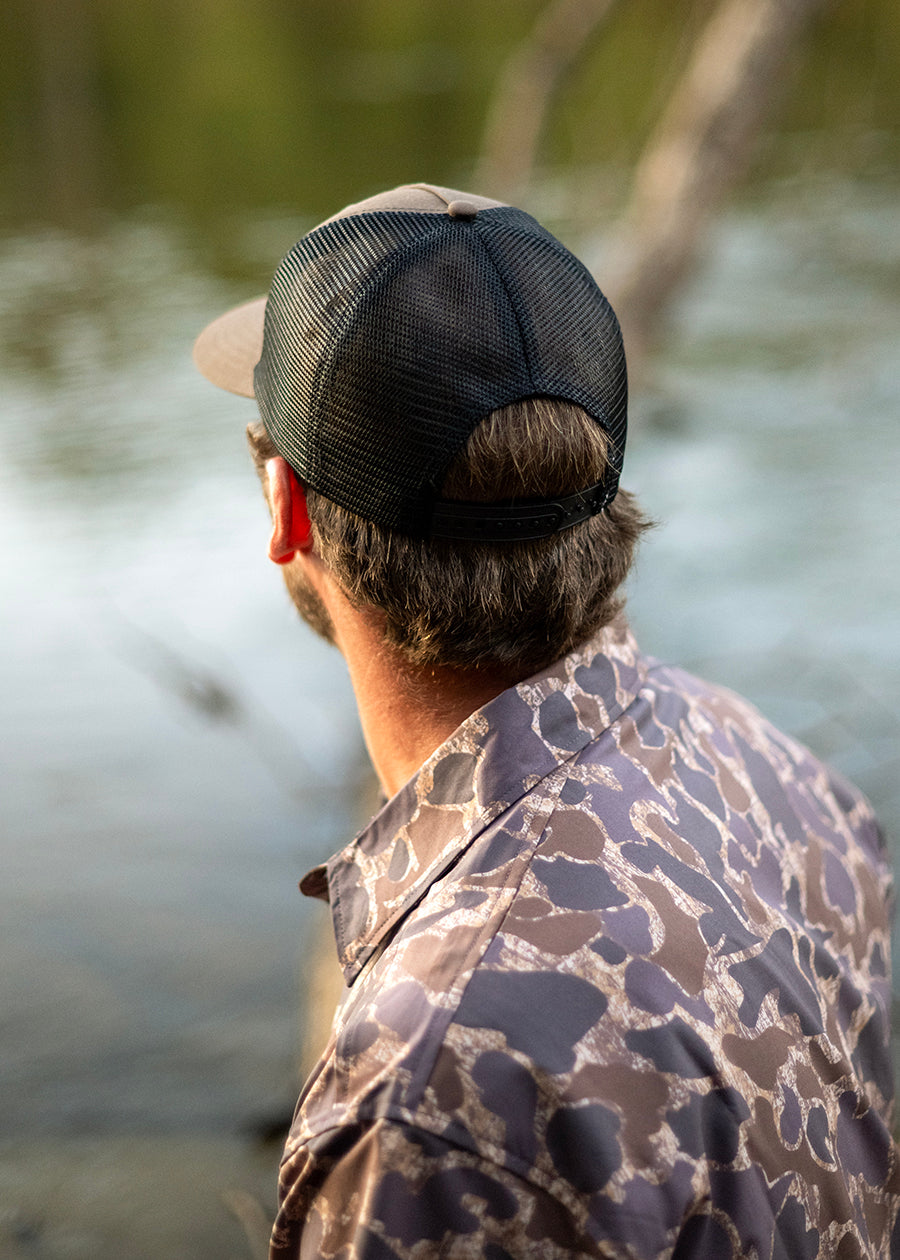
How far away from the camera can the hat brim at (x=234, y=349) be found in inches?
61.9

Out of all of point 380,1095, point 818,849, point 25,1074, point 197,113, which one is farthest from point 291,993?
point 197,113

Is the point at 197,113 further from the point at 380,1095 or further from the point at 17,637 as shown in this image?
the point at 380,1095

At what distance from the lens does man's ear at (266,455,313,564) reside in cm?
131

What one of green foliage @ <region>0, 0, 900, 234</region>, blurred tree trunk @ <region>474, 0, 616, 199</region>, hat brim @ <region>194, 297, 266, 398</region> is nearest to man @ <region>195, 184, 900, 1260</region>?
hat brim @ <region>194, 297, 266, 398</region>

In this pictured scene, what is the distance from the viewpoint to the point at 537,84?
4.61 metres

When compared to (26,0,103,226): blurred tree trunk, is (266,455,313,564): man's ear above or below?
below

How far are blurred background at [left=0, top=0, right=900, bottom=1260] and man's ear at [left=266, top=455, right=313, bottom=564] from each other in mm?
1773

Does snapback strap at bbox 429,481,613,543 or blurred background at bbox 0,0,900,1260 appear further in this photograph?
blurred background at bbox 0,0,900,1260

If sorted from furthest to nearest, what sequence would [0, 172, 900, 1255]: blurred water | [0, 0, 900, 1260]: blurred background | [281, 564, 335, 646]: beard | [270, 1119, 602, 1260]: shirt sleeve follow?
[0, 172, 900, 1255]: blurred water → [0, 0, 900, 1260]: blurred background → [281, 564, 335, 646]: beard → [270, 1119, 602, 1260]: shirt sleeve

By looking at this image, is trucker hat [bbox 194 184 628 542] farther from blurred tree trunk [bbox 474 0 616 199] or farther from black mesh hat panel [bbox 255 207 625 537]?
blurred tree trunk [bbox 474 0 616 199]

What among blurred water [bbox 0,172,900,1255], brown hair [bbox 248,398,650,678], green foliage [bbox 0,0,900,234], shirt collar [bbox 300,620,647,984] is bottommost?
blurred water [bbox 0,172,900,1255]

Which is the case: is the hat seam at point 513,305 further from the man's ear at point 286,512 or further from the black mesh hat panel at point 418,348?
the man's ear at point 286,512

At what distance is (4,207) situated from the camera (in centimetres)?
1049

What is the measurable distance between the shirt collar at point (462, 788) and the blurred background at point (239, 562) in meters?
1.59
